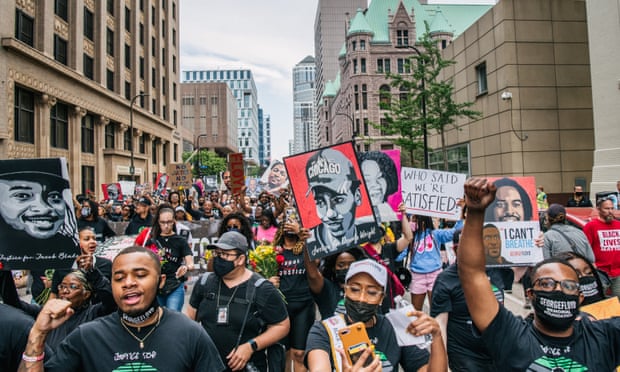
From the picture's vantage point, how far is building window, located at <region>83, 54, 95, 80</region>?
3093 centimetres

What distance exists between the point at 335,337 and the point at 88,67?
115 ft

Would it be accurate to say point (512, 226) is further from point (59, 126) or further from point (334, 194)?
point (59, 126)

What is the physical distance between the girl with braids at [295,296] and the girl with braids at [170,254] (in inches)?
58.8

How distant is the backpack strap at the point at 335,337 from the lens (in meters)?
2.26

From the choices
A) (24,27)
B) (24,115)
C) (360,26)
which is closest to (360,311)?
(24,115)

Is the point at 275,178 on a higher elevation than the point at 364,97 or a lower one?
lower

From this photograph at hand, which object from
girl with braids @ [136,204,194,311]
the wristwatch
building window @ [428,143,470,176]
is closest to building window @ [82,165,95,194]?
building window @ [428,143,470,176]

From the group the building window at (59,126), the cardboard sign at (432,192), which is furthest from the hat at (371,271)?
the building window at (59,126)

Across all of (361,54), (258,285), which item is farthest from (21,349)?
(361,54)

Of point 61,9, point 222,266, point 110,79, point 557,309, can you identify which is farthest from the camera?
point 110,79

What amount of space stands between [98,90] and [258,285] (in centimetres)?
3259

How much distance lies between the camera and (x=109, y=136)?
34.8 m

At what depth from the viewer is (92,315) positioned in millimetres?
3277

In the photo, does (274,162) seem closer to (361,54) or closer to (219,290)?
(219,290)
